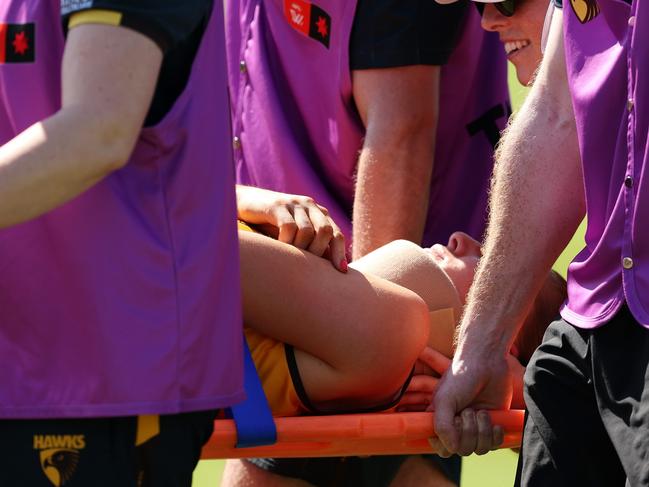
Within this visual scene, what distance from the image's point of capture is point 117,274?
5.65 feet

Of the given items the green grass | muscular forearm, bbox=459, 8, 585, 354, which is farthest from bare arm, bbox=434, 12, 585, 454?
the green grass

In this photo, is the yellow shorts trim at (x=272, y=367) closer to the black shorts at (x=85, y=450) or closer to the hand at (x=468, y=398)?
the hand at (x=468, y=398)

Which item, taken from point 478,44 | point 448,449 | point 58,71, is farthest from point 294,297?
point 478,44

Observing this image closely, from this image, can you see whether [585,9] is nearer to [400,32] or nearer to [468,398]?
[468,398]

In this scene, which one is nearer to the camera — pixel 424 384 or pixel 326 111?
pixel 424 384

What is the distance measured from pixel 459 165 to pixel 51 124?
5.47 feet

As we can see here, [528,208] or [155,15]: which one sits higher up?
[155,15]

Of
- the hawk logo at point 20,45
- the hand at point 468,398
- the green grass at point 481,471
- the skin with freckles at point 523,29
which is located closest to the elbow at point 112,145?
the hawk logo at point 20,45

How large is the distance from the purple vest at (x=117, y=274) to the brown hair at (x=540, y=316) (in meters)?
1.13

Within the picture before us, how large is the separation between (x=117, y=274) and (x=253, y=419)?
574 millimetres

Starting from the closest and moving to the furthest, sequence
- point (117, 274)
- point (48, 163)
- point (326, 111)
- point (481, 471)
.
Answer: point (48, 163) < point (117, 274) < point (326, 111) < point (481, 471)

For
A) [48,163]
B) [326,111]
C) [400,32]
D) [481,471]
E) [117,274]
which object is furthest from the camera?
[481,471]

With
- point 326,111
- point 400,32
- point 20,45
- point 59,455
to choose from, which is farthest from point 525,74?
point 59,455

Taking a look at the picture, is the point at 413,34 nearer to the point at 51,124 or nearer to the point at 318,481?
the point at 318,481
